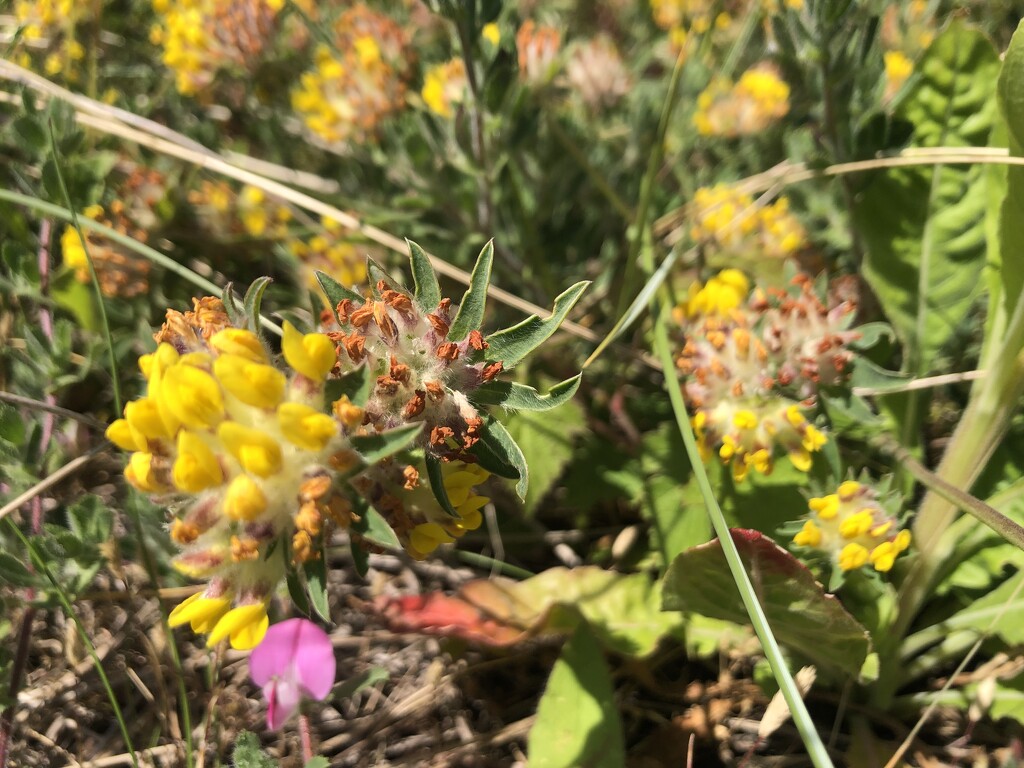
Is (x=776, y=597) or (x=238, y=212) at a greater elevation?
(x=238, y=212)

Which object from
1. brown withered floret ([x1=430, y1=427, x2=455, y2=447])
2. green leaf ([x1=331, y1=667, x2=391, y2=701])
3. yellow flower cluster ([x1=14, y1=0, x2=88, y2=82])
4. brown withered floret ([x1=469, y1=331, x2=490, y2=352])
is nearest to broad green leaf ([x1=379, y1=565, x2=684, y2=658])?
green leaf ([x1=331, y1=667, x2=391, y2=701])

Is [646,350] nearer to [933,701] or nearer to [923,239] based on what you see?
[923,239]

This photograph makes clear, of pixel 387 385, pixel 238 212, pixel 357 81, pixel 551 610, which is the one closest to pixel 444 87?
pixel 357 81

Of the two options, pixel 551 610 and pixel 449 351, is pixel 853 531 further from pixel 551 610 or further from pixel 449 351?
pixel 449 351

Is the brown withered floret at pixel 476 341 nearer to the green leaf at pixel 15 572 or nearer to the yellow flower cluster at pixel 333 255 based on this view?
the green leaf at pixel 15 572

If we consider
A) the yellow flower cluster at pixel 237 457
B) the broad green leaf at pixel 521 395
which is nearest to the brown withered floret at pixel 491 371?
the broad green leaf at pixel 521 395
